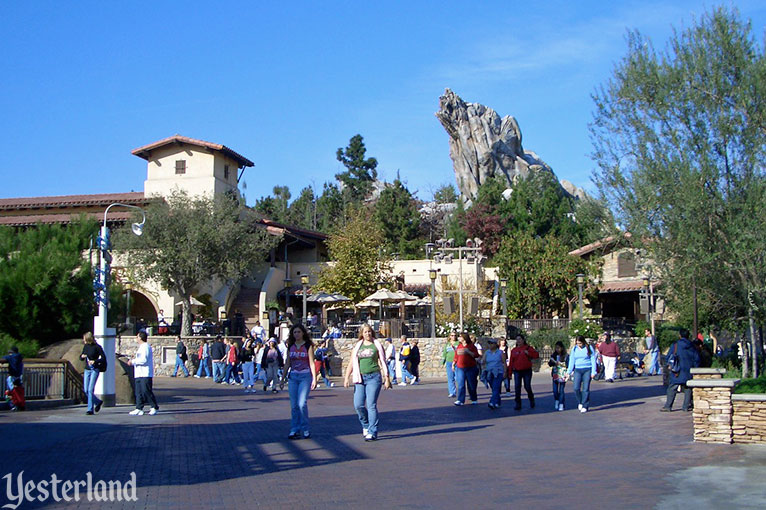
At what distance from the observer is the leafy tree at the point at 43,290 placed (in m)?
21.6

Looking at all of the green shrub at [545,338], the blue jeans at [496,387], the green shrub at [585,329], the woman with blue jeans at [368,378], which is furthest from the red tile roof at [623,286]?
the woman with blue jeans at [368,378]

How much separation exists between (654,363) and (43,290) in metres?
21.7

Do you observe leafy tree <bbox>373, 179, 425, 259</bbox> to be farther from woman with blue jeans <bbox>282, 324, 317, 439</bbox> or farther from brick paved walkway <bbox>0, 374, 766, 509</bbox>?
woman with blue jeans <bbox>282, 324, 317, 439</bbox>

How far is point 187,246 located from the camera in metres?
37.6

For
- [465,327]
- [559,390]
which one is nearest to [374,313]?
[465,327]

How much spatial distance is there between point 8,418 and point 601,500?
11.3 m

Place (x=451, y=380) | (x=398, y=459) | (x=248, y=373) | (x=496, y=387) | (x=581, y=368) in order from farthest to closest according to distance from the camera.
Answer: (x=248, y=373), (x=451, y=380), (x=496, y=387), (x=581, y=368), (x=398, y=459)

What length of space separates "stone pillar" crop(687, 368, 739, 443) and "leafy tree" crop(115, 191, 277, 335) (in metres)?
28.6

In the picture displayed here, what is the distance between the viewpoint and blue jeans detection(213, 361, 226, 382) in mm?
27406

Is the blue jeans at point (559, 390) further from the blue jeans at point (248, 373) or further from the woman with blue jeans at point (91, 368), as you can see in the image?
the blue jeans at point (248, 373)

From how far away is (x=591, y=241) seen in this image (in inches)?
623

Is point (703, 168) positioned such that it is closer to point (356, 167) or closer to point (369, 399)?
point (369, 399)

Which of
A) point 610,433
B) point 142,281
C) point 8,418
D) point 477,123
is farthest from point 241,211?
point 477,123

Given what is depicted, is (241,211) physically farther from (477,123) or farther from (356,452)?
(477,123)
